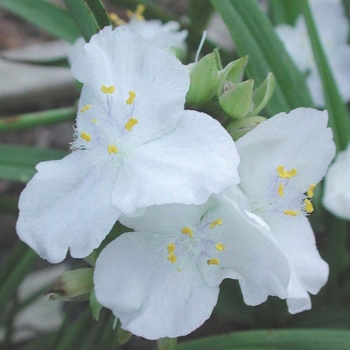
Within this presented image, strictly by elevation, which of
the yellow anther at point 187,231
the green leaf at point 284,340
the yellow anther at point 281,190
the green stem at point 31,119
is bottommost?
the green leaf at point 284,340

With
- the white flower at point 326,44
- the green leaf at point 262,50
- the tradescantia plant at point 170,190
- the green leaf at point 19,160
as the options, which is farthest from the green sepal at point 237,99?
the white flower at point 326,44

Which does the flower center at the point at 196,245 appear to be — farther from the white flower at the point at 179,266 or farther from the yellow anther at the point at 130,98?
the yellow anther at the point at 130,98

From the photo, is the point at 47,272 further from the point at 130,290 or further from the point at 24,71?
the point at 130,290

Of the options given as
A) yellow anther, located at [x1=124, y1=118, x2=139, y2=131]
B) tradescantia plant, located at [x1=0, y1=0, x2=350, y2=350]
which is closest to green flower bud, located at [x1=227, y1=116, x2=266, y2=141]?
tradescantia plant, located at [x1=0, y1=0, x2=350, y2=350]

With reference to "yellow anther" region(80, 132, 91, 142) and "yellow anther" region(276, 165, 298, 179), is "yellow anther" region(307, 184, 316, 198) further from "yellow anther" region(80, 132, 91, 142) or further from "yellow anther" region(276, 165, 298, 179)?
"yellow anther" region(80, 132, 91, 142)

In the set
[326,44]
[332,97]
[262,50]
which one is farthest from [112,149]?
[326,44]

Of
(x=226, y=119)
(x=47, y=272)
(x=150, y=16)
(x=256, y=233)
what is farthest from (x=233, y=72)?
(x=47, y=272)
